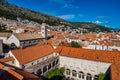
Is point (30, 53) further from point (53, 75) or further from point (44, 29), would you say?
point (44, 29)

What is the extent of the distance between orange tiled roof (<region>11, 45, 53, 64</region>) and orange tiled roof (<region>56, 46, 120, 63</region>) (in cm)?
561

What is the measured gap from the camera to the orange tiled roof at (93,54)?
39.1 meters

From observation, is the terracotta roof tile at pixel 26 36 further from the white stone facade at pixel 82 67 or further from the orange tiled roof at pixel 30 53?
the white stone facade at pixel 82 67

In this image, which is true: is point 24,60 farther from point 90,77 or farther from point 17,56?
point 90,77

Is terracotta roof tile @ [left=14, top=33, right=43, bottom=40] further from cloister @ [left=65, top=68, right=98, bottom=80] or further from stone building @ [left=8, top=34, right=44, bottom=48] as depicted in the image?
cloister @ [left=65, top=68, right=98, bottom=80]

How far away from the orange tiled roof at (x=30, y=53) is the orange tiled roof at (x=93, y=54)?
5607 mm

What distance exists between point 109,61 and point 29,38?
48.9 m

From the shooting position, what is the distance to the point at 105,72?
39.1m

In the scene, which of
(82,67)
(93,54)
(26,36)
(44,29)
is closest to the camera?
(93,54)

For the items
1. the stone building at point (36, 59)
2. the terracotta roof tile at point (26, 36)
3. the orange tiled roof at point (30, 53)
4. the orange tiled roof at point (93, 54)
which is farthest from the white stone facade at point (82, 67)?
the terracotta roof tile at point (26, 36)

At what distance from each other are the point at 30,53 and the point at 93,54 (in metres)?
17.8

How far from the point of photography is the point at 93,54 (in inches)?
1660

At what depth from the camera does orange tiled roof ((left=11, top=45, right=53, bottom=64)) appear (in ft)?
117

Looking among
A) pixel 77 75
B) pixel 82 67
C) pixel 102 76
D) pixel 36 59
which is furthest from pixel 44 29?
pixel 102 76
